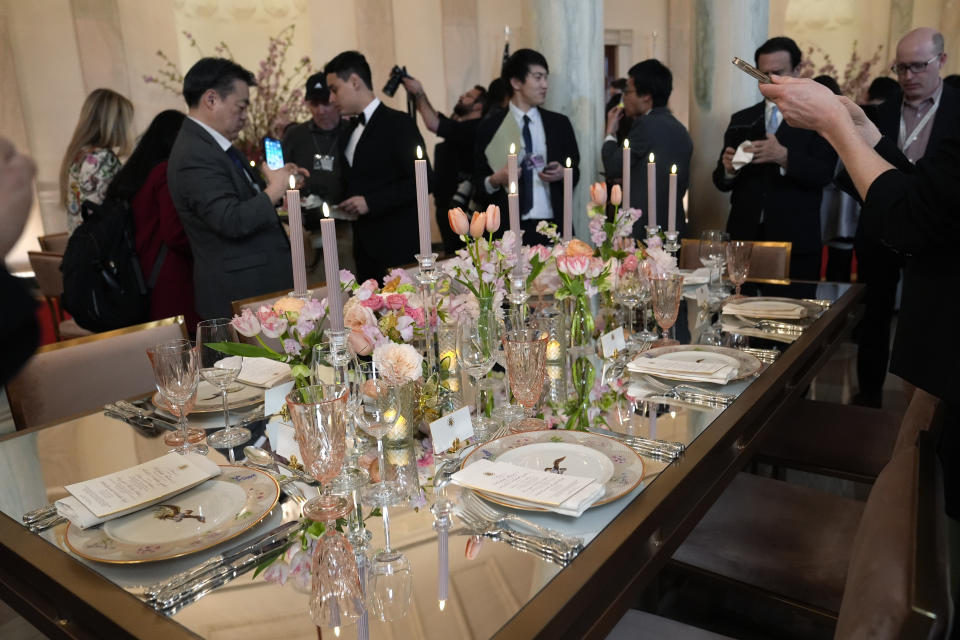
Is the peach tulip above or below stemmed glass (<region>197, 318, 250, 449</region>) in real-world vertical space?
above

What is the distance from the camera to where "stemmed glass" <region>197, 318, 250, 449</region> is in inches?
54.5

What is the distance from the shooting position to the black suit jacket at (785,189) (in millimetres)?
3305

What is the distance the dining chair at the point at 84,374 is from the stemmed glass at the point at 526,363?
1161 millimetres

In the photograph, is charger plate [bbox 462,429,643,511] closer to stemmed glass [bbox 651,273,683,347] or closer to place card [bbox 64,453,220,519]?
place card [bbox 64,453,220,519]

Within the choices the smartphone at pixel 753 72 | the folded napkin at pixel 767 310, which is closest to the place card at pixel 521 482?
the smartphone at pixel 753 72

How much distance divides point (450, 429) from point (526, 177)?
101 inches

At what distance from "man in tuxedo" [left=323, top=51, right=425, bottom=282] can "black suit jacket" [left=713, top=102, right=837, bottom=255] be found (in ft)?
5.32

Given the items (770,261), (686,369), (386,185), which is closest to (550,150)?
(386,185)

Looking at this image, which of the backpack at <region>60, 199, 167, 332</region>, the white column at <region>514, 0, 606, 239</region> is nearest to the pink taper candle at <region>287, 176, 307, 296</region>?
the backpack at <region>60, 199, 167, 332</region>

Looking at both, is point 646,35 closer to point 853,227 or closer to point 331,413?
point 853,227

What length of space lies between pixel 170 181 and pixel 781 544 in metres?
2.28

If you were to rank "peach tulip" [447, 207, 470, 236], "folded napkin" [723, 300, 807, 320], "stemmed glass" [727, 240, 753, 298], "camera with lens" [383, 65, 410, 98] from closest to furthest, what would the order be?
1. "peach tulip" [447, 207, 470, 236]
2. "folded napkin" [723, 300, 807, 320]
3. "stemmed glass" [727, 240, 753, 298]
4. "camera with lens" [383, 65, 410, 98]

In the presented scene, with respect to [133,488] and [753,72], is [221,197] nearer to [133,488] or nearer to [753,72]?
[133,488]

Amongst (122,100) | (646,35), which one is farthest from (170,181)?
(646,35)
